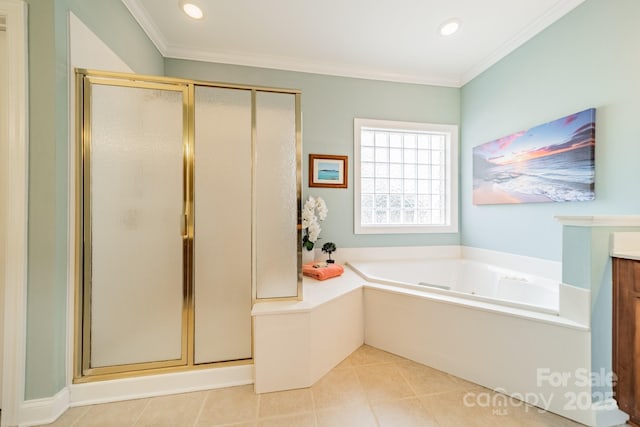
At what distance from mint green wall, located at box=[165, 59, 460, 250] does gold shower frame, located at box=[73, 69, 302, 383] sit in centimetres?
108

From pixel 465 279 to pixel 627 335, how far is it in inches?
55.6

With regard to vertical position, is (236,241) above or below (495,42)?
below

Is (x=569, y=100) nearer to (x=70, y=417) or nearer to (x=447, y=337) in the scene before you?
(x=447, y=337)

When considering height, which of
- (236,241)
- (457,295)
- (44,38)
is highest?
(44,38)

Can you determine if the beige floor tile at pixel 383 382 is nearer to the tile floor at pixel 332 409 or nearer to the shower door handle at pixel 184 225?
the tile floor at pixel 332 409

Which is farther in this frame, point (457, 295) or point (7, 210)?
point (457, 295)

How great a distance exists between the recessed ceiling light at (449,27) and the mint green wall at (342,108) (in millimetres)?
683

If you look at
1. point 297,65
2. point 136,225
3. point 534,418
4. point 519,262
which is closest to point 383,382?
point 534,418

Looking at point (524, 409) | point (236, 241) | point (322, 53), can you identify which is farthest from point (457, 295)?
point (322, 53)

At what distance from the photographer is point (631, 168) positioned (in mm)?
1422

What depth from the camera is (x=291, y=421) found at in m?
1.20

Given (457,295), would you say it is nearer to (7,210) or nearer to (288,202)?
(288,202)

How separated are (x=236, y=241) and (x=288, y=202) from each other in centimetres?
41

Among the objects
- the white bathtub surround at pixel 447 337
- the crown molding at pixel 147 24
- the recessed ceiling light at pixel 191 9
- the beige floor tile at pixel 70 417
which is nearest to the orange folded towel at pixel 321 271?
the white bathtub surround at pixel 447 337
